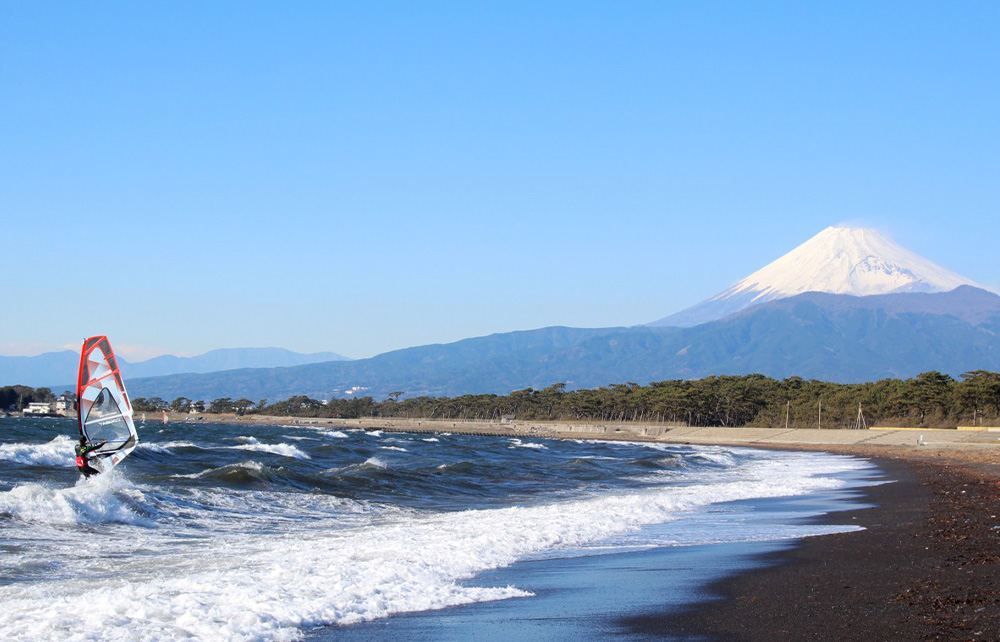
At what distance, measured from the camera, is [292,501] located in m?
21.5

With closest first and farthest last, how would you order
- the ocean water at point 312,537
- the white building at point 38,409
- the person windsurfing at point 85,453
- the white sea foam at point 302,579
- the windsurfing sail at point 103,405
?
1. the white sea foam at point 302,579
2. the ocean water at point 312,537
3. the windsurfing sail at point 103,405
4. the person windsurfing at point 85,453
5. the white building at point 38,409

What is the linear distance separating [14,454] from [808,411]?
96148 mm

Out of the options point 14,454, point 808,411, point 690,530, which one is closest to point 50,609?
point 690,530

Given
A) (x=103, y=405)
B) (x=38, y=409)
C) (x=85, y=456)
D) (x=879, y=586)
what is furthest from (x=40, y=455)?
(x=38, y=409)

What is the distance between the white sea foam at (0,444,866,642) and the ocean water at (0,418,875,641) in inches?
1.2

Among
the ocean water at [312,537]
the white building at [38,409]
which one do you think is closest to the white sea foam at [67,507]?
the ocean water at [312,537]

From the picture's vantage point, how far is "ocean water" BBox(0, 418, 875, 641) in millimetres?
8773

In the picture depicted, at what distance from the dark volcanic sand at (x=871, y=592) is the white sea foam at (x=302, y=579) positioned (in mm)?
2218

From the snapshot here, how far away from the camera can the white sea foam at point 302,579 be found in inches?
324

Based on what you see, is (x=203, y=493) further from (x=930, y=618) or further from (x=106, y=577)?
(x=930, y=618)

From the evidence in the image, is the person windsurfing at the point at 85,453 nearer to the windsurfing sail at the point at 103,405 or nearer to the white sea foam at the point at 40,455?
the windsurfing sail at the point at 103,405

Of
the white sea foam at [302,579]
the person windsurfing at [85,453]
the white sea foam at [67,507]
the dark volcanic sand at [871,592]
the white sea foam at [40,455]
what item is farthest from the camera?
the white sea foam at [40,455]

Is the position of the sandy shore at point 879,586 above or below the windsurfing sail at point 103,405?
below

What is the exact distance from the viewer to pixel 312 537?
15359mm
